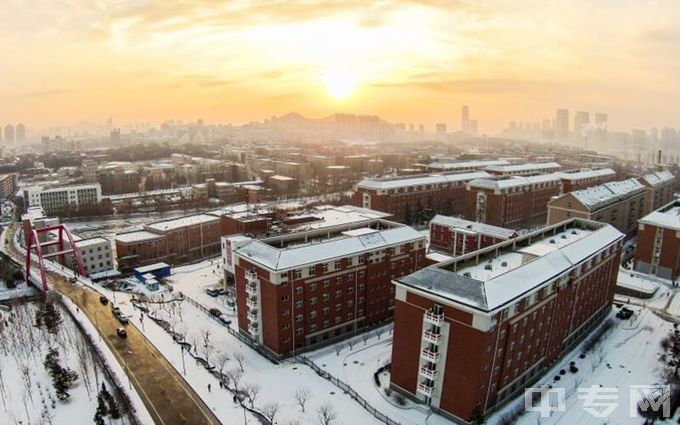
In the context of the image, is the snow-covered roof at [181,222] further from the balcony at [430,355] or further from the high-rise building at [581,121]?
the high-rise building at [581,121]

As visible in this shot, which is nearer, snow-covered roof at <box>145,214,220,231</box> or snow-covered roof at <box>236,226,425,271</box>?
snow-covered roof at <box>236,226,425,271</box>

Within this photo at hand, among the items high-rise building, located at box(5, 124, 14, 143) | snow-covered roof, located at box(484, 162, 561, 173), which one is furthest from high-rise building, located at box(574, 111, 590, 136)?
high-rise building, located at box(5, 124, 14, 143)

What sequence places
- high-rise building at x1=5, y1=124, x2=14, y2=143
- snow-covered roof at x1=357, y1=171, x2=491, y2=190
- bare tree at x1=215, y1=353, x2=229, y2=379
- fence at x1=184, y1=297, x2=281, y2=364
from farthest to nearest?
high-rise building at x1=5, y1=124, x2=14, y2=143, snow-covered roof at x1=357, y1=171, x2=491, y2=190, fence at x1=184, y1=297, x2=281, y2=364, bare tree at x1=215, y1=353, x2=229, y2=379

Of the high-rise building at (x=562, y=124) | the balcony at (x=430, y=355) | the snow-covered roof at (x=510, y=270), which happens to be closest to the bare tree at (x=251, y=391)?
the balcony at (x=430, y=355)

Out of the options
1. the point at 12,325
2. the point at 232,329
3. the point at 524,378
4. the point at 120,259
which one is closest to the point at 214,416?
the point at 232,329

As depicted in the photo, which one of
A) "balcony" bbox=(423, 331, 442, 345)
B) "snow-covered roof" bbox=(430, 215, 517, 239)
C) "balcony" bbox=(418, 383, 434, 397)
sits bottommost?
"balcony" bbox=(418, 383, 434, 397)

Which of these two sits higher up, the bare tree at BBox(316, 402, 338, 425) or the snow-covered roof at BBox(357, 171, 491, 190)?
the snow-covered roof at BBox(357, 171, 491, 190)

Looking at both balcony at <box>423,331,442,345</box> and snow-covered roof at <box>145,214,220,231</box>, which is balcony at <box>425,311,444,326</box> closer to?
balcony at <box>423,331,442,345</box>

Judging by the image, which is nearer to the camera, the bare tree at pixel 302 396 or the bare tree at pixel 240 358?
the bare tree at pixel 302 396
